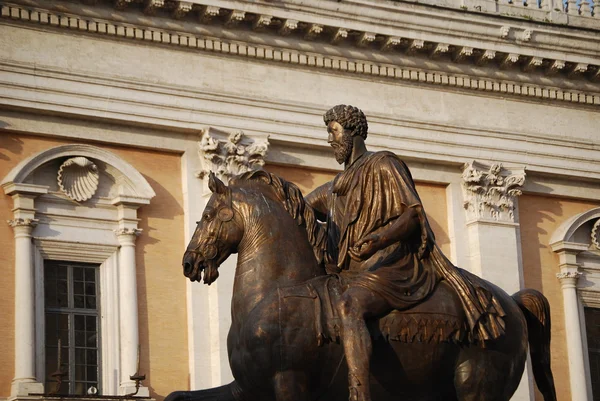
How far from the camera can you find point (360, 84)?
24234 mm

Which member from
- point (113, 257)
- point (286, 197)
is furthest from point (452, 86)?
point (286, 197)

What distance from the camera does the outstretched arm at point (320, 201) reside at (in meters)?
10.4

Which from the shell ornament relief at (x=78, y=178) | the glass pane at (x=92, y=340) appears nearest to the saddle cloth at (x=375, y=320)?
the glass pane at (x=92, y=340)

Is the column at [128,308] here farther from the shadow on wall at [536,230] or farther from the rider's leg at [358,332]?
the rider's leg at [358,332]

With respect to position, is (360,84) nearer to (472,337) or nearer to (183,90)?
(183,90)

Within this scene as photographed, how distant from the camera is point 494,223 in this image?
24.8m

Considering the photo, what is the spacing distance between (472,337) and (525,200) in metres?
16.0

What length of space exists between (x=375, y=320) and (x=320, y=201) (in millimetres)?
1075

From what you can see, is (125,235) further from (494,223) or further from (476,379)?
(476,379)

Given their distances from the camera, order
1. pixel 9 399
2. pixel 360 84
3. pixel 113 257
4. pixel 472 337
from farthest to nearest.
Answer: pixel 360 84
pixel 113 257
pixel 9 399
pixel 472 337

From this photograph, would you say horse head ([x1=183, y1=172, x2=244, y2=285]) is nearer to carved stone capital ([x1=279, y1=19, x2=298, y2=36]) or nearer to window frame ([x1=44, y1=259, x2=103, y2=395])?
window frame ([x1=44, y1=259, x2=103, y2=395])

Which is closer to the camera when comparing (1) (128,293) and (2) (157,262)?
(1) (128,293)

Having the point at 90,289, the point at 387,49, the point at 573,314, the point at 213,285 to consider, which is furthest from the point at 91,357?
the point at 573,314

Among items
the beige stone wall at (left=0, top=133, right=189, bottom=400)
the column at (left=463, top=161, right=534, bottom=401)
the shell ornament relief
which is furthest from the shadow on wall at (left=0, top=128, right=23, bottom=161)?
the column at (left=463, top=161, right=534, bottom=401)
